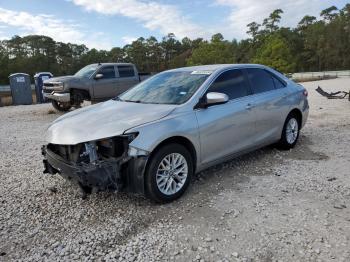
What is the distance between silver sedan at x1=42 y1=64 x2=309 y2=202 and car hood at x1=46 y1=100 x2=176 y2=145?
0.01 m

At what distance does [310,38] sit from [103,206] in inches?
3363

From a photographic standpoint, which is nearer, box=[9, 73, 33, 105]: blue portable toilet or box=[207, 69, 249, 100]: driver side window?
box=[207, 69, 249, 100]: driver side window

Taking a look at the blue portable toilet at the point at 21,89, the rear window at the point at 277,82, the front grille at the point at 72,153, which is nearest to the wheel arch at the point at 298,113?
the rear window at the point at 277,82

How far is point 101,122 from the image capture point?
404 cm

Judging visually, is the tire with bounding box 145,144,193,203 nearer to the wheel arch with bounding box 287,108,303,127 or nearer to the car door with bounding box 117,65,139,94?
the wheel arch with bounding box 287,108,303,127

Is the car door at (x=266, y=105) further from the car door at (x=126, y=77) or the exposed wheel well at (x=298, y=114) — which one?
the car door at (x=126, y=77)

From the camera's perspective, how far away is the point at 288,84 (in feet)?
20.7

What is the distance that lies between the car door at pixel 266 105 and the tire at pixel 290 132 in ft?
0.68

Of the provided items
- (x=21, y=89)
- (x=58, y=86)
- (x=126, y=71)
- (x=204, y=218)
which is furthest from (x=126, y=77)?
(x=204, y=218)

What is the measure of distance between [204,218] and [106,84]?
1080 cm

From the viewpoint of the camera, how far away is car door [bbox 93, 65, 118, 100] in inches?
531

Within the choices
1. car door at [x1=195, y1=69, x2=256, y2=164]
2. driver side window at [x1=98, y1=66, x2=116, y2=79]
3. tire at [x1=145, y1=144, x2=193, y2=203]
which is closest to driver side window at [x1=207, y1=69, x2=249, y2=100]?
car door at [x1=195, y1=69, x2=256, y2=164]

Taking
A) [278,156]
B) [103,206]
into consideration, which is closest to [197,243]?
[103,206]

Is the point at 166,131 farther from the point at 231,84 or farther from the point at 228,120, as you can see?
the point at 231,84
